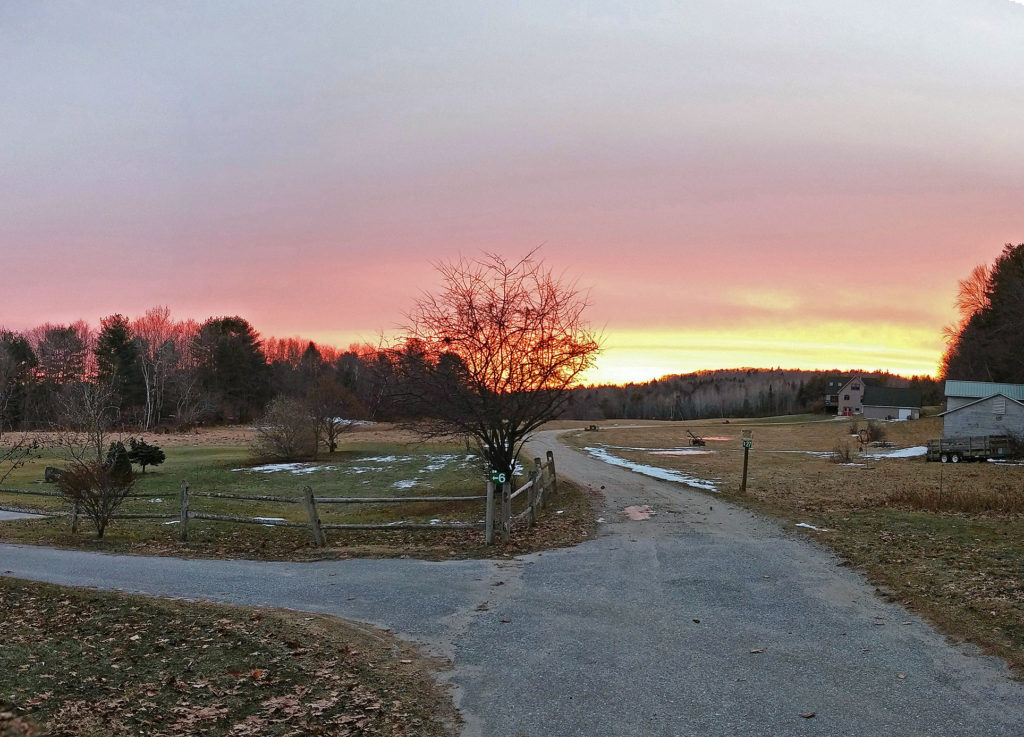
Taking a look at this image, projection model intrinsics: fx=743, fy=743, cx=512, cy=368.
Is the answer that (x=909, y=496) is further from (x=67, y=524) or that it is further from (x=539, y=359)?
(x=67, y=524)

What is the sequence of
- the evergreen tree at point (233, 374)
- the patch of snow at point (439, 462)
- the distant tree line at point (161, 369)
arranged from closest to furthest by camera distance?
the patch of snow at point (439, 462) → the distant tree line at point (161, 369) → the evergreen tree at point (233, 374)

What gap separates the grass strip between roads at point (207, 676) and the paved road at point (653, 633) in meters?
0.66

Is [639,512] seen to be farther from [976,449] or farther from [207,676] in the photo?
[976,449]

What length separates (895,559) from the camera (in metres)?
12.4

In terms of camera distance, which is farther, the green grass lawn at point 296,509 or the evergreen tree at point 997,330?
the evergreen tree at point 997,330

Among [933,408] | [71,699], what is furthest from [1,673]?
[933,408]

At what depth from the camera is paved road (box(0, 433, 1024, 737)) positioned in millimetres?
6375

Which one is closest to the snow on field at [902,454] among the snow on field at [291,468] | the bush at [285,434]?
the snow on field at [291,468]

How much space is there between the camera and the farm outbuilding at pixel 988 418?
43750 millimetres

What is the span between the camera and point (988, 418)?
44.9 meters

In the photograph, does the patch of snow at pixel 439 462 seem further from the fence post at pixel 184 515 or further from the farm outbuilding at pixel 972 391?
the farm outbuilding at pixel 972 391

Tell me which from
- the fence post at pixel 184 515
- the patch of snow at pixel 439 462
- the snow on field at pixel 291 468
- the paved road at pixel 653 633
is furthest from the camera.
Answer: the snow on field at pixel 291 468

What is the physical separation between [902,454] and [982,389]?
32.1 feet

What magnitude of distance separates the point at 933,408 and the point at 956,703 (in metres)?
101
